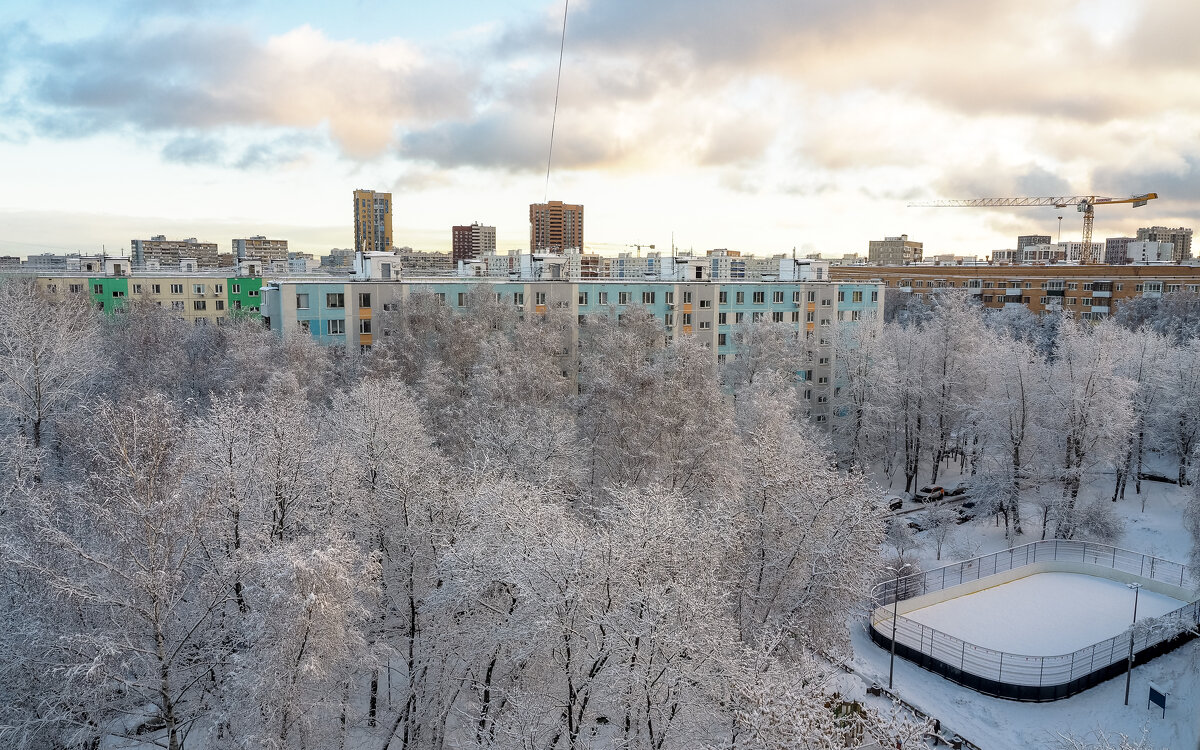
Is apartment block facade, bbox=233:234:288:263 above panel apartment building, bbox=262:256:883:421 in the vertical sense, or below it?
above

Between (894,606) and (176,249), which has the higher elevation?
(176,249)

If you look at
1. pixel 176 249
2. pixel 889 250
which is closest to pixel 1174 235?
pixel 889 250

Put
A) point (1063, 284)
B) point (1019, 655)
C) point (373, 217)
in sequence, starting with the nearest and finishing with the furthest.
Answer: point (1019, 655) < point (1063, 284) < point (373, 217)

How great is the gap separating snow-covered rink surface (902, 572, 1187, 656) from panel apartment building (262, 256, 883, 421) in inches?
788

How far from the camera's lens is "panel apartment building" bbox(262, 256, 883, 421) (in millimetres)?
43906

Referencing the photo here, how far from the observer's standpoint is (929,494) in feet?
150

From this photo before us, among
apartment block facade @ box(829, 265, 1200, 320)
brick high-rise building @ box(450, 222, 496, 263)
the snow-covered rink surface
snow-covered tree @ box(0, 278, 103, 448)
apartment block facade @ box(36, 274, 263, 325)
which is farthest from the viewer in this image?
brick high-rise building @ box(450, 222, 496, 263)

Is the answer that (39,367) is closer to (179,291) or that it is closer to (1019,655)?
(1019,655)

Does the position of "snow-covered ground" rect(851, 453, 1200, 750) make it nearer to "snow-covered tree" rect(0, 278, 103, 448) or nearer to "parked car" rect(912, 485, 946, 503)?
"parked car" rect(912, 485, 946, 503)

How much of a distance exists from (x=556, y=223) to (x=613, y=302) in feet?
309

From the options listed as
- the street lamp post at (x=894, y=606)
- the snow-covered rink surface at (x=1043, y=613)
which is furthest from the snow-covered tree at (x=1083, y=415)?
the street lamp post at (x=894, y=606)

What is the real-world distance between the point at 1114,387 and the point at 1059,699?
63.1 feet

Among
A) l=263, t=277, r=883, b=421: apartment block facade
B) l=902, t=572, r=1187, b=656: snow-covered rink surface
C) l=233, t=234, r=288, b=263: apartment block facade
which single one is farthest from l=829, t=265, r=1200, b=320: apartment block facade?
l=233, t=234, r=288, b=263: apartment block facade

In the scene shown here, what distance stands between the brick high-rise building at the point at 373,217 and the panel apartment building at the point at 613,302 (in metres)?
89.5
